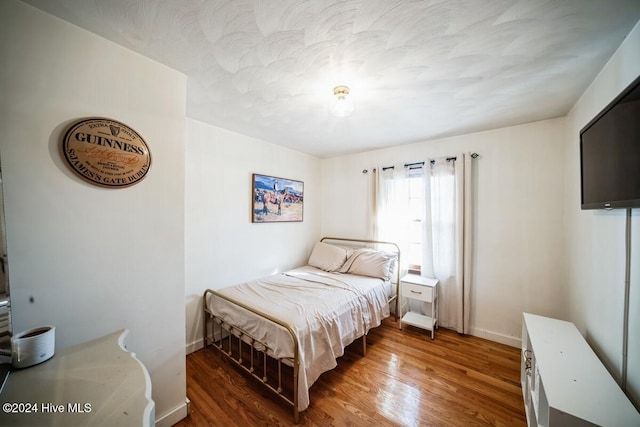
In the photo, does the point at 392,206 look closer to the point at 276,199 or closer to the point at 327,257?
the point at 327,257

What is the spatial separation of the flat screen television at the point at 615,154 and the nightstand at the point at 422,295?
1633 millimetres

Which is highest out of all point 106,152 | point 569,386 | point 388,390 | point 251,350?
point 106,152

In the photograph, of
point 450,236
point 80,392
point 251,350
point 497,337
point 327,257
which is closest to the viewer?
point 80,392

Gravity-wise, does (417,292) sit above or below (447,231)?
below

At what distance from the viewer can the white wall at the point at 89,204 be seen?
3.42 feet

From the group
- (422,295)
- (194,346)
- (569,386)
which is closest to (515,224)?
(422,295)

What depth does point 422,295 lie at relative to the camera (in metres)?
2.67

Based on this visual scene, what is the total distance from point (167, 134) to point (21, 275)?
1016 millimetres

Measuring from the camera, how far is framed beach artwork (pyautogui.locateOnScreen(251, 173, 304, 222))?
9.77ft

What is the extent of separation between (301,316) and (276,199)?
1.84 m

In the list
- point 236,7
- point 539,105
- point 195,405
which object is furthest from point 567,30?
point 195,405

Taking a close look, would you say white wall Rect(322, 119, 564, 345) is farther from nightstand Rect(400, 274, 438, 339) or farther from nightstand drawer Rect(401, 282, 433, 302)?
nightstand drawer Rect(401, 282, 433, 302)

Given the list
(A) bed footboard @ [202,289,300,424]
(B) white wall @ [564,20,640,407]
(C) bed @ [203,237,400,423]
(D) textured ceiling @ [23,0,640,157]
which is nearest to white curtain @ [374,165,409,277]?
(C) bed @ [203,237,400,423]

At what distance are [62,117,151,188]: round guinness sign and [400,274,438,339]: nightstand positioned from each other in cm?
289
